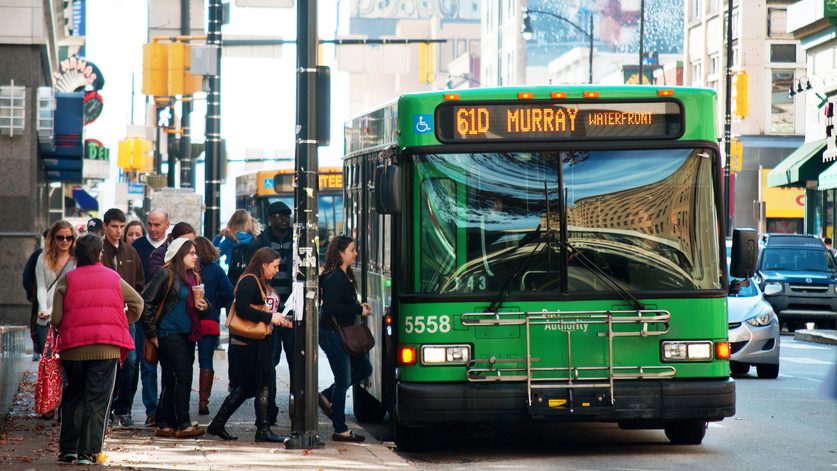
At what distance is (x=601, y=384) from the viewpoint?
10.8 meters

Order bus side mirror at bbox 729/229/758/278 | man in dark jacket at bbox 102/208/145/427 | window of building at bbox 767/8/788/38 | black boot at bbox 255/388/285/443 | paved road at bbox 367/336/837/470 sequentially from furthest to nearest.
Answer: window of building at bbox 767/8/788/38
man in dark jacket at bbox 102/208/145/427
black boot at bbox 255/388/285/443
bus side mirror at bbox 729/229/758/278
paved road at bbox 367/336/837/470

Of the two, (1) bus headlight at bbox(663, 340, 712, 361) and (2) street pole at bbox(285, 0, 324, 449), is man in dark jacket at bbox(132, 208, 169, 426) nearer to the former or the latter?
(2) street pole at bbox(285, 0, 324, 449)

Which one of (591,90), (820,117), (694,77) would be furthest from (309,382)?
(694,77)

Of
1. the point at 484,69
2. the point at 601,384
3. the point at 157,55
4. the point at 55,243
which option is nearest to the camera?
the point at 601,384

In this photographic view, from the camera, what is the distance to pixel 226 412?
11.5 metres

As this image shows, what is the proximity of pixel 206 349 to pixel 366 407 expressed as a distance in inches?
76.7

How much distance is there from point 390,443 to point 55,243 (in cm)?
349

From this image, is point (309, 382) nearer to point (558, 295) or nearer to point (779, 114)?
point (558, 295)

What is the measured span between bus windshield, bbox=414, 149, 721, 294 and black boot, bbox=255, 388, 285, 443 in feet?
5.26

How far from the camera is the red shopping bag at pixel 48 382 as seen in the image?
10.9m

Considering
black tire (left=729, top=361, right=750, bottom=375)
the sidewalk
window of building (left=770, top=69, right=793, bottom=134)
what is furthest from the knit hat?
window of building (left=770, top=69, right=793, bottom=134)

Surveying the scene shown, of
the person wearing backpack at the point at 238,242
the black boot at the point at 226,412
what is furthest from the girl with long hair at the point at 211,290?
the person wearing backpack at the point at 238,242

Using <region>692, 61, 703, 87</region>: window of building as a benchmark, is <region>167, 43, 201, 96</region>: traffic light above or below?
below

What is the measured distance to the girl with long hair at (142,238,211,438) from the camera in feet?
37.9
